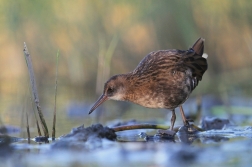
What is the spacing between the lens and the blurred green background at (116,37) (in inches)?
344

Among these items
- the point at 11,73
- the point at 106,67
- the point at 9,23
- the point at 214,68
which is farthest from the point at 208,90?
the point at 11,73

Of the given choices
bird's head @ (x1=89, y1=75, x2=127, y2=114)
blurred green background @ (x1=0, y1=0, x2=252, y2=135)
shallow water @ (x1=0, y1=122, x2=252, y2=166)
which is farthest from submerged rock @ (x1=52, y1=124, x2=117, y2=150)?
blurred green background @ (x1=0, y1=0, x2=252, y2=135)

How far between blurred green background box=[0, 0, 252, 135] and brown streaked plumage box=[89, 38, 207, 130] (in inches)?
70.2

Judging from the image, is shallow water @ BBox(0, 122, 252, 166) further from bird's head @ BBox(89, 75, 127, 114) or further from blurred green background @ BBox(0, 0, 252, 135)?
blurred green background @ BBox(0, 0, 252, 135)

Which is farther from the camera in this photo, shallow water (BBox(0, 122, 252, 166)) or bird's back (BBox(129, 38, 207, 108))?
bird's back (BBox(129, 38, 207, 108))

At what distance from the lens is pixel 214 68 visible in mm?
9531

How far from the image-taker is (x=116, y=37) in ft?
27.5

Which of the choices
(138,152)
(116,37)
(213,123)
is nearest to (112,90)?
(213,123)

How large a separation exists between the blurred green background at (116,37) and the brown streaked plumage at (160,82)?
5.85ft

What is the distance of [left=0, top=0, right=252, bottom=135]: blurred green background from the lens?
28.7 feet

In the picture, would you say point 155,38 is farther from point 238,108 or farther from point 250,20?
point 238,108

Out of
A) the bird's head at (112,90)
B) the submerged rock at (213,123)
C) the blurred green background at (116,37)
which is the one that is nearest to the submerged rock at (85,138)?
the bird's head at (112,90)

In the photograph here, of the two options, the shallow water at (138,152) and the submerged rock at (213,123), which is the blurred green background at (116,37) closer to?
the submerged rock at (213,123)

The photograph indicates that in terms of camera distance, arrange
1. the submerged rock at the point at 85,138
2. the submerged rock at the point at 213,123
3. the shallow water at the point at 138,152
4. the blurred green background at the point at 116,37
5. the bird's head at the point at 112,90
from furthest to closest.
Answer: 1. the blurred green background at the point at 116,37
2. the bird's head at the point at 112,90
3. the submerged rock at the point at 213,123
4. the submerged rock at the point at 85,138
5. the shallow water at the point at 138,152
